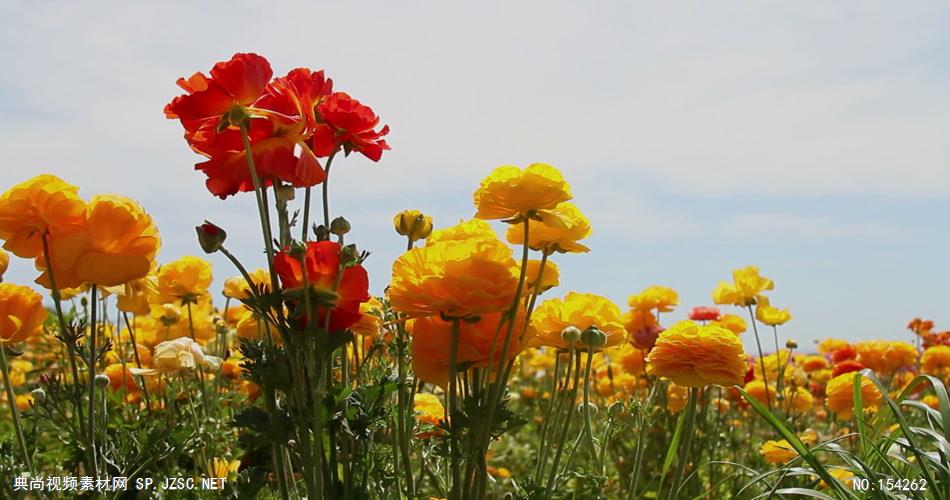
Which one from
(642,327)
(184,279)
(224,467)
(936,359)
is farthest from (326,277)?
(936,359)

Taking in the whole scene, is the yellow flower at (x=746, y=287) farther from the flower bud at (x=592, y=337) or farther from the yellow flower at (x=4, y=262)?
the yellow flower at (x=4, y=262)

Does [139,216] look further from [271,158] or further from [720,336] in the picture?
[720,336]

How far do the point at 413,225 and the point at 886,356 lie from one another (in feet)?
12.1

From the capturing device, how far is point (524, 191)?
54.2 inches

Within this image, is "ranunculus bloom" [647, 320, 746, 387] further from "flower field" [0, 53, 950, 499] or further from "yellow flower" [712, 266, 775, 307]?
"yellow flower" [712, 266, 775, 307]

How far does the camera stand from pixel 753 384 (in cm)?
382

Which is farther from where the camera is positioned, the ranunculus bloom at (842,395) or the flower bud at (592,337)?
the ranunculus bloom at (842,395)

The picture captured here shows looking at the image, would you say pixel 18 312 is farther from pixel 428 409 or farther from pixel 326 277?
pixel 326 277

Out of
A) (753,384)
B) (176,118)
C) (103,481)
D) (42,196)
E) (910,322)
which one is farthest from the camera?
(910,322)

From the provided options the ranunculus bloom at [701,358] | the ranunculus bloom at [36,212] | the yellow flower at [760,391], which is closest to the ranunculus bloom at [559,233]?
the ranunculus bloom at [701,358]

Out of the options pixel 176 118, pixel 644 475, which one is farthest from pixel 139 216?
pixel 644 475

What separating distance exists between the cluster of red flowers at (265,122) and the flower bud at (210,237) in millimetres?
115

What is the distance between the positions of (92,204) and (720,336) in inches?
49.0

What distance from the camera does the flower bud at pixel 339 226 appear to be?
1.49 meters
